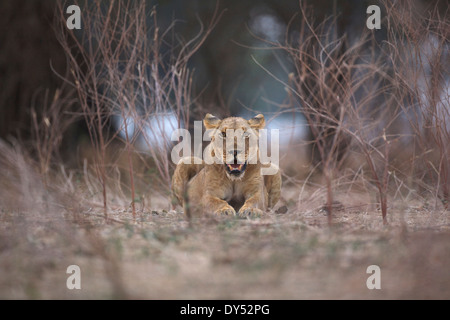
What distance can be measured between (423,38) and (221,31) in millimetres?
9329

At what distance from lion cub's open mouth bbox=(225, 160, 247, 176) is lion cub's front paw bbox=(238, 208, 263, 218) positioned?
50 centimetres

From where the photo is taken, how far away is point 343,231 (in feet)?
17.0

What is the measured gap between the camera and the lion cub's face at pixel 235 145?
6.30 meters

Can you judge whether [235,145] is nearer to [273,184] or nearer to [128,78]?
[273,184]

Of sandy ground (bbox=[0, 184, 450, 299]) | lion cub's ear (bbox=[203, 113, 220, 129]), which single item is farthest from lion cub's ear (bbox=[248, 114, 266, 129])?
Result: sandy ground (bbox=[0, 184, 450, 299])

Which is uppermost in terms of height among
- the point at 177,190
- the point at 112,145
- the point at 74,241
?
the point at 112,145

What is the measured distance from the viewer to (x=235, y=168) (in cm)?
634

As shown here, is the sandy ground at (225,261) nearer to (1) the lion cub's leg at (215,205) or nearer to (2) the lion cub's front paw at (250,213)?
(2) the lion cub's front paw at (250,213)

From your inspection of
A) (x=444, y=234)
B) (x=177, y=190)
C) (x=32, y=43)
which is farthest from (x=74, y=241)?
(x=32, y=43)

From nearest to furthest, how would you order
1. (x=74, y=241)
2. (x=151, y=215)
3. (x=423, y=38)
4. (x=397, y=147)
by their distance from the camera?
(x=74, y=241) < (x=423, y=38) < (x=151, y=215) < (x=397, y=147)

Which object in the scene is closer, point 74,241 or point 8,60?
point 74,241

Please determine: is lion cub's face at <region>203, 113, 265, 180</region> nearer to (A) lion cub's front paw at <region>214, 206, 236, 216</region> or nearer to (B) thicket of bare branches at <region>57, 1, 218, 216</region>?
(A) lion cub's front paw at <region>214, 206, 236, 216</region>

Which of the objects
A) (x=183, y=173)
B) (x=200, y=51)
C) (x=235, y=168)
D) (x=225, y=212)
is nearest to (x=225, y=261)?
(x=225, y=212)

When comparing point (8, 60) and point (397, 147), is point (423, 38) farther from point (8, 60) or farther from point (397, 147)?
point (8, 60)
